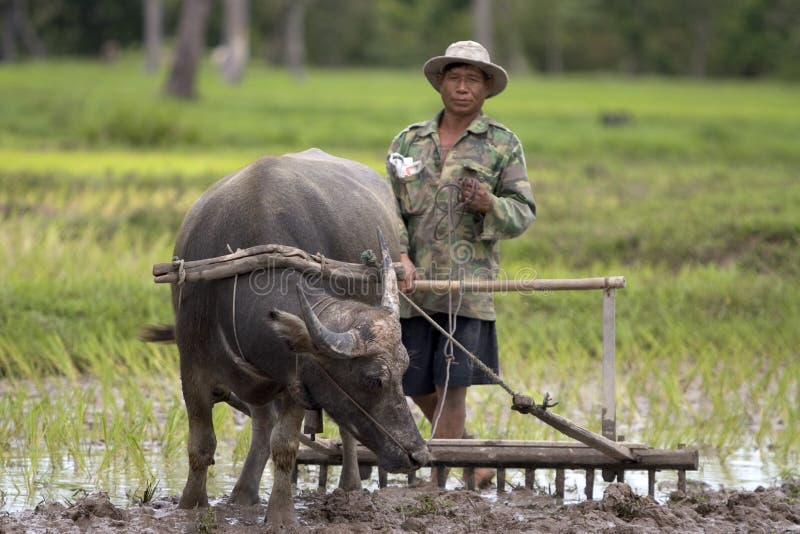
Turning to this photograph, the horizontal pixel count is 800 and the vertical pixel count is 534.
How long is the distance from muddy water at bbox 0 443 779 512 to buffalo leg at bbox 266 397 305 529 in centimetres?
71

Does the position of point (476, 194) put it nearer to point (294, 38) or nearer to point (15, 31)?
point (294, 38)

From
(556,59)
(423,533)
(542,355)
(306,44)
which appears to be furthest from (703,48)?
(423,533)

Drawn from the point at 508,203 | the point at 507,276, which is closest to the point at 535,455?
the point at 508,203

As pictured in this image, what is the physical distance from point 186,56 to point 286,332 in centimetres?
1864

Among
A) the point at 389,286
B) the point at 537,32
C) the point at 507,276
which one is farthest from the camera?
the point at 537,32

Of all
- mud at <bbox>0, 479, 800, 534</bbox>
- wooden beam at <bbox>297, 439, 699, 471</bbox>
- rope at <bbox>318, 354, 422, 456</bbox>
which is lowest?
mud at <bbox>0, 479, 800, 534</bbox>

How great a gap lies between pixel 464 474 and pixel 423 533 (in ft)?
2.71

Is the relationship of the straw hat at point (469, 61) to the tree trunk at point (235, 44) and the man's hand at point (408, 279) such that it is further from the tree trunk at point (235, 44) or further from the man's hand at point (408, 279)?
the tree trunk at point (235, 44)

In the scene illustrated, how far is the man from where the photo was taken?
5180 millimetres

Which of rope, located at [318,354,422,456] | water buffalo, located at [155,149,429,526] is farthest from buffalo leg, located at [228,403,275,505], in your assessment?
rope, located at [318,354,422,456]

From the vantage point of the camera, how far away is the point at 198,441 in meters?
4.76

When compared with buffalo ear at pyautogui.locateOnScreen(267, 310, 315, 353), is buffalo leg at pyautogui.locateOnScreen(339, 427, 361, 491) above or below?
below

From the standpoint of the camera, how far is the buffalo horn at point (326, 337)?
3924 mm

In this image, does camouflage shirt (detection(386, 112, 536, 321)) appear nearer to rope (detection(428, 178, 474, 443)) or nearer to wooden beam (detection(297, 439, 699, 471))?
rope (detection(428, 178, 474, 443))
